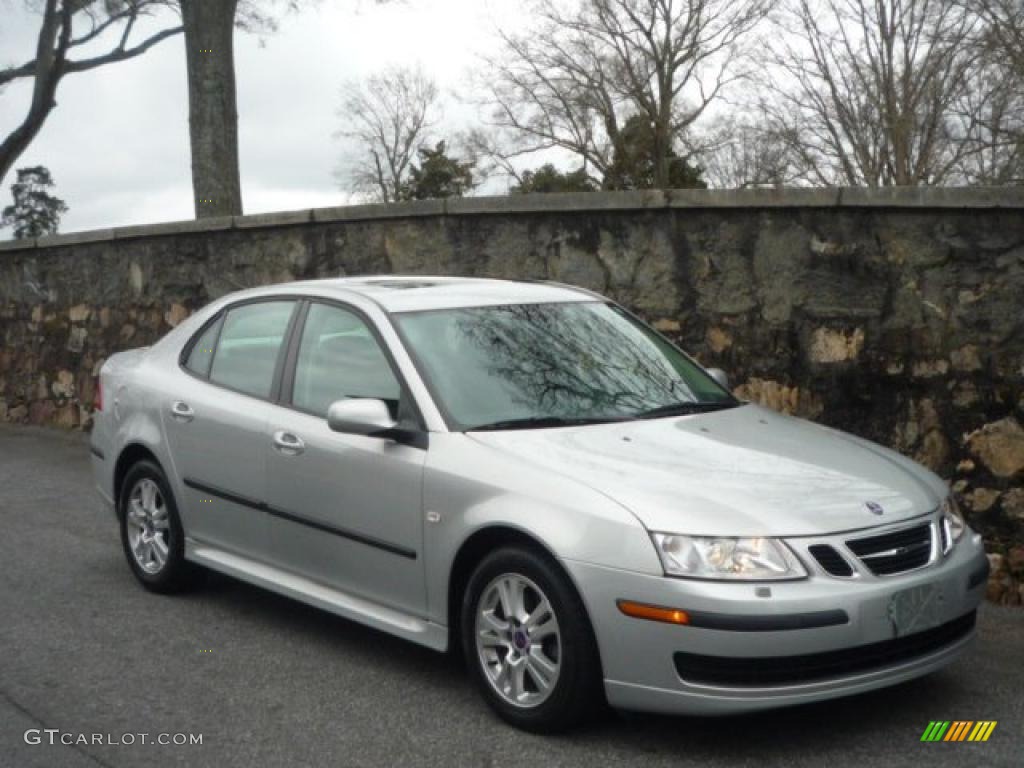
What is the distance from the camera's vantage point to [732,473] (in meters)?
4.84

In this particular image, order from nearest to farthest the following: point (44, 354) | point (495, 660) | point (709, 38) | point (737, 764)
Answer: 1. point (737, 764)
2. point (495, 660)
3. point (44, 354)
4. point (709, 38)

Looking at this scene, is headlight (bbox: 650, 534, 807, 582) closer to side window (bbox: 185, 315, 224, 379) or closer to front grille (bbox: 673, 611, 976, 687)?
front grille (bbox: 673, 611, 976, 687)

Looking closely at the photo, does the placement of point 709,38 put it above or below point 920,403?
above

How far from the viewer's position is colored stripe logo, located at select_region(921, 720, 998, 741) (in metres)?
4.73

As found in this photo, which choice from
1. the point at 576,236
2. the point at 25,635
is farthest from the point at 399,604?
the point at 576,236

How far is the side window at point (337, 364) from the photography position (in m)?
5.70

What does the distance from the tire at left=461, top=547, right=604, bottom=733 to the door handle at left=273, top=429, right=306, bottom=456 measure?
44.9 inches

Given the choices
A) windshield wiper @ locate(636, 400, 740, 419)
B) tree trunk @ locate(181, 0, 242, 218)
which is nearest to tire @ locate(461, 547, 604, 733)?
windshield wiper @ locate(636, 400, 740, 419)

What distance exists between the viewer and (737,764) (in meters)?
4.51

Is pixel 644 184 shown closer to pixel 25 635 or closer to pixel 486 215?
pixel 486 215

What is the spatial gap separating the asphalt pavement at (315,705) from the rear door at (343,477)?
383 mm

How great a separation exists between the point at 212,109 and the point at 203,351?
9.58m

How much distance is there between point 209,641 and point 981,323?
13.4 ft

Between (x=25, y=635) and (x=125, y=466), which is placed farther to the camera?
(x=125, y=466)
